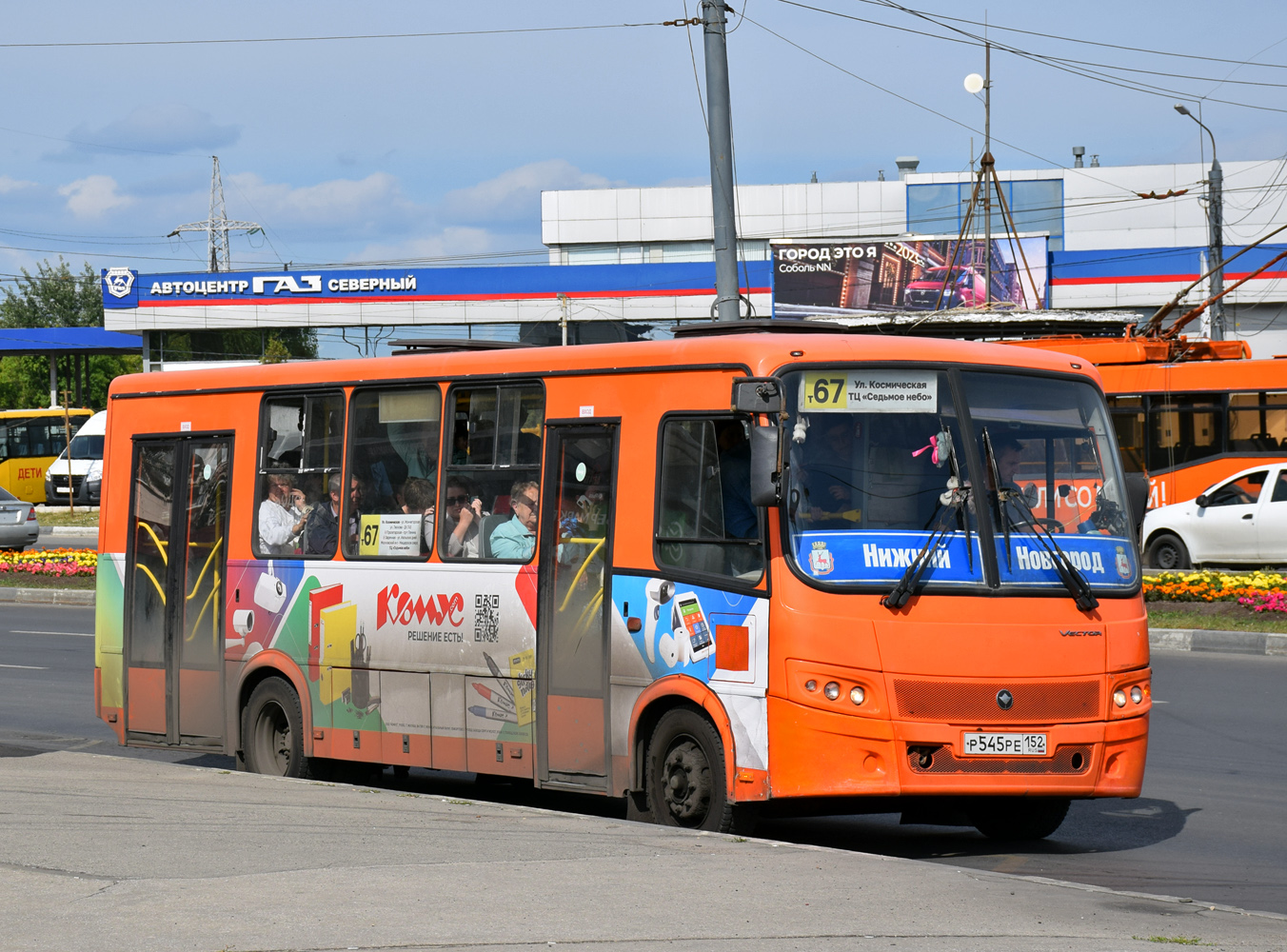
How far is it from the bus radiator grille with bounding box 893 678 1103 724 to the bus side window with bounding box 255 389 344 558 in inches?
168

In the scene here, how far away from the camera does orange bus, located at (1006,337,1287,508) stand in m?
26.5

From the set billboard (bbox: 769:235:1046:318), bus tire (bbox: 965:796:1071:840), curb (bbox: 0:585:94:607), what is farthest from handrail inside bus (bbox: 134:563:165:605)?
billboard (bbox: 769:235:1046:318)

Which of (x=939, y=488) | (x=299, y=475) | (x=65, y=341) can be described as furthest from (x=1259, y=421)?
(x=65, y=341)

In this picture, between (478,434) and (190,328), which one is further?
(190,328)

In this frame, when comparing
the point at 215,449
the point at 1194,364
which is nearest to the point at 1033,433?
the point at 215,449

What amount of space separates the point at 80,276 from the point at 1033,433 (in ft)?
358

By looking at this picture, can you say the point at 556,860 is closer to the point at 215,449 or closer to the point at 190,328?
the point at 215,449

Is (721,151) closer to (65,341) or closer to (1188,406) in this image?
(1188,406)

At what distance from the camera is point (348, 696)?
1012 cm

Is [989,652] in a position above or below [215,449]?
below

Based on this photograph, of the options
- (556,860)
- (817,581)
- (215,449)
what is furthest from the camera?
(215,449)

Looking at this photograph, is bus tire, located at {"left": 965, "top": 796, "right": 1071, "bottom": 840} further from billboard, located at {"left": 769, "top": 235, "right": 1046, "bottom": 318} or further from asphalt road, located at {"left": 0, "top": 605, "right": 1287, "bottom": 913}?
billboard, located at {"left": 769, "top": 235, "right": 1046, "bottom": 318}

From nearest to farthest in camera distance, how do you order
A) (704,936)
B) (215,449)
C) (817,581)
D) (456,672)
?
1. (704,936)
2. (817,581)
3. (456,672)
4. (215,449)

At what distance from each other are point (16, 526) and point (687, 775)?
1057 inches
